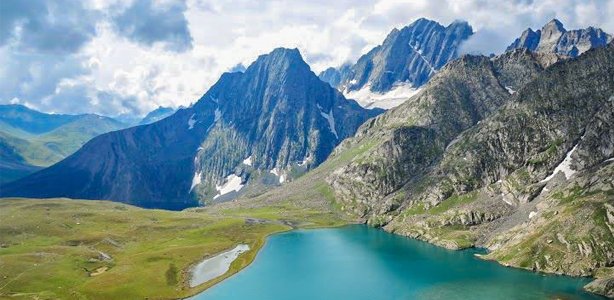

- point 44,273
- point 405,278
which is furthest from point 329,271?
point 44,273

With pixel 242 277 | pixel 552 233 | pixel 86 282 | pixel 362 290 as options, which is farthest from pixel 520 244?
pixel 86 282

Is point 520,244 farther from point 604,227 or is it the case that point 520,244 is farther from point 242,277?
point 242,277

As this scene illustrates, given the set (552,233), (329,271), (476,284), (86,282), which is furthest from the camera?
(329,271)

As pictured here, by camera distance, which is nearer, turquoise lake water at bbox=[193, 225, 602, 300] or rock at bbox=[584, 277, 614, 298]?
rock at bbox=[584, 277, 614, 298]

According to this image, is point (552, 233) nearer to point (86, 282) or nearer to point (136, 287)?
point (136, 287)

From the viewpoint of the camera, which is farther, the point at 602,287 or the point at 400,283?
the point at 400,283

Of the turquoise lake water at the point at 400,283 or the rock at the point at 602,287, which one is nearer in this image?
the rock at the point at 602,287

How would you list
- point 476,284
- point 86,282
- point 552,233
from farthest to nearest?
point 552,233
point 86,282
point 476,284

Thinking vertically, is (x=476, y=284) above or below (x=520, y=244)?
below

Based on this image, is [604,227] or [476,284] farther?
[604,227]

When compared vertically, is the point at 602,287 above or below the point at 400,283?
below
